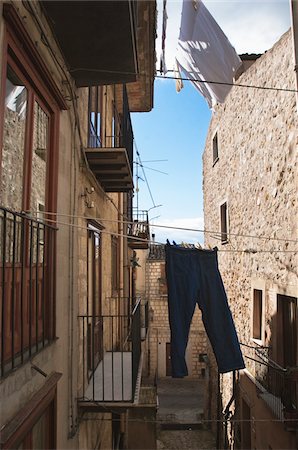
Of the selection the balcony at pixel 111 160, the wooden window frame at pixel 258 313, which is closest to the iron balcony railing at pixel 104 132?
the balcony at pixel 111 160

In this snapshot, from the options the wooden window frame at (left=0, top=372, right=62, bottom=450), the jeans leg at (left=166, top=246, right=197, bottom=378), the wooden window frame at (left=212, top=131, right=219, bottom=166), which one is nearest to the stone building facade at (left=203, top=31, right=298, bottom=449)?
the jeans leg at (left=166, top=246, right=197, bottom=378)

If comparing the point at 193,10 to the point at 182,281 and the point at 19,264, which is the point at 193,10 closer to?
the point at 182,281

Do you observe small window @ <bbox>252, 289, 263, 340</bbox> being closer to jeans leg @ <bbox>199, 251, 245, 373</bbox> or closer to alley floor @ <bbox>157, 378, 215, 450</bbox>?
alley floor @ <bbox>157, 378, 215, 450</bbox>

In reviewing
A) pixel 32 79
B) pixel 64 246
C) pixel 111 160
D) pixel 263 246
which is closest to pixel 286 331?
pixel 263 246

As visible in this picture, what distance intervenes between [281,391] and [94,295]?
12.4 feet

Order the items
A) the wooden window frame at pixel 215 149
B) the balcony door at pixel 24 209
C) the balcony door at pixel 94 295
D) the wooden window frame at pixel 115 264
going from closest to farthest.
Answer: the balcony door at pixel 24 209 → the balcony door at pixel 94 295 → the wooden window frame at pixel 115 264 → the wooden window frame at pixel 215 149

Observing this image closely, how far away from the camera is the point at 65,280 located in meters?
4.81

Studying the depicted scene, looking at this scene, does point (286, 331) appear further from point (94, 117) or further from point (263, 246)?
point (94, 117)

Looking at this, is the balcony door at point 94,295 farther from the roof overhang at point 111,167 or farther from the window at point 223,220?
the window at point 223,220

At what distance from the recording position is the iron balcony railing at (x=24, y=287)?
3049mm

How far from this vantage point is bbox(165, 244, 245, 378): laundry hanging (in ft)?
19.3

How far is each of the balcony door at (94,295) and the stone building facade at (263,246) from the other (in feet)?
7.28

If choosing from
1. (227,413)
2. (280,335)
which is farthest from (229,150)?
(227,413)

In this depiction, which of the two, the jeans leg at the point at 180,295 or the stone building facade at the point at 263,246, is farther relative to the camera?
the stone building facade at the point at 263,246
